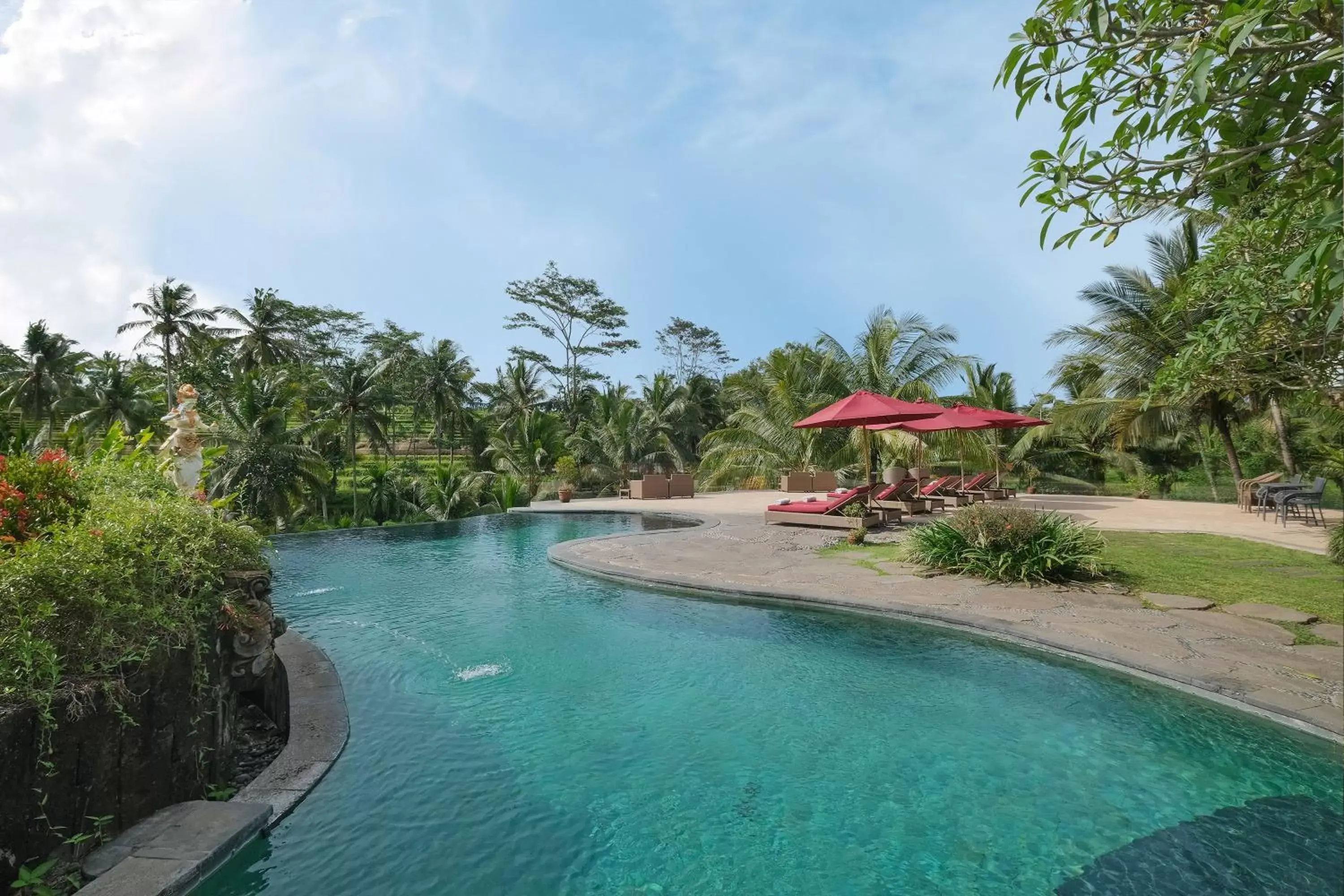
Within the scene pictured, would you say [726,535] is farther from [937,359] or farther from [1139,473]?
[1139,473]

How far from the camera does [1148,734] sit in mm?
4051

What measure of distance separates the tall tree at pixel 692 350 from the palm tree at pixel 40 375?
1219 inches

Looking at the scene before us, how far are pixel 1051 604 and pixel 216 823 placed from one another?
695cm

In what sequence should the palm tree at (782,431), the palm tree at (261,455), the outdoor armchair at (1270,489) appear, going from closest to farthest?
the outdoor armchair at (1270,489)
the palm tree at (261,455)
the palm tree at (782,431)

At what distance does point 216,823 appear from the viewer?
293 centimetres

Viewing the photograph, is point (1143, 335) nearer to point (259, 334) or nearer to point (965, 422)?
point (965, 422)

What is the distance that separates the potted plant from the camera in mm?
24719

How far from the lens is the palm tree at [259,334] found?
30.7 metres

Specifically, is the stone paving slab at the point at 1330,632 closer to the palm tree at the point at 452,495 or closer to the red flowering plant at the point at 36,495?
the red flowering plant at the point at 36,495

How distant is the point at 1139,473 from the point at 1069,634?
2077 centimetres

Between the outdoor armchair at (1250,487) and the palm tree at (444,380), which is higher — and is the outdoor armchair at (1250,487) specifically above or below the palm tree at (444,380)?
below

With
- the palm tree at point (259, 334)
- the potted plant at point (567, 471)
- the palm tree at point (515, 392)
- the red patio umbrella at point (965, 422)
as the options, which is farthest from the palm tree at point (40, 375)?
the red patio umbrella at point (965, 422)

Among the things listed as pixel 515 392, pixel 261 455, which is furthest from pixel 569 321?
pixel 261 455

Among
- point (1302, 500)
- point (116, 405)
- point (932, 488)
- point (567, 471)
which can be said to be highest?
point (116, 405)
